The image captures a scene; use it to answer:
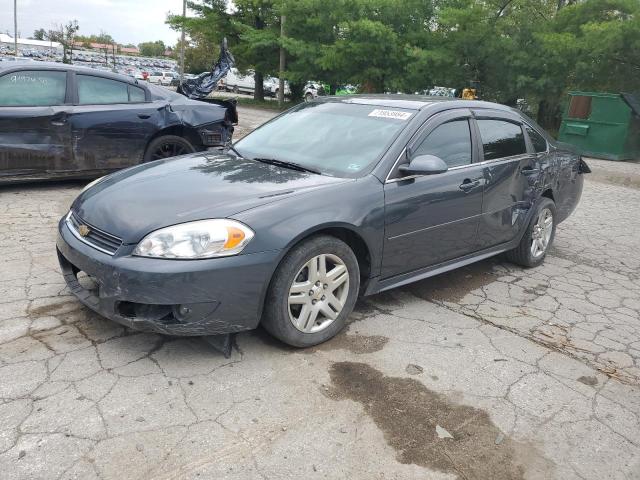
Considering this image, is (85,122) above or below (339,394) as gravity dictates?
above

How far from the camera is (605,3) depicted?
16672 millimetres

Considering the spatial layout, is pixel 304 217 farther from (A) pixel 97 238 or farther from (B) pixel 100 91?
(B) pixel 100 91

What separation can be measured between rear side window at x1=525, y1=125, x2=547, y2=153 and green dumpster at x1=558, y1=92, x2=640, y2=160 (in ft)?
32.2

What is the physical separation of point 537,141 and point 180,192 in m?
3.49

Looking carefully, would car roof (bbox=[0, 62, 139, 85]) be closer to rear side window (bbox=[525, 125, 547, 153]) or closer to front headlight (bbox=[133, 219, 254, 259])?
front headlight (bbox=[133, 219, 254, 259])

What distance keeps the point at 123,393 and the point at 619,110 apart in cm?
1397

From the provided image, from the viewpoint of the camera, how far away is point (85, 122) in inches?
257

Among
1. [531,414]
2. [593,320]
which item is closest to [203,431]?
[531,414]

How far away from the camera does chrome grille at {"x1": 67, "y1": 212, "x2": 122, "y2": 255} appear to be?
305 centimetres

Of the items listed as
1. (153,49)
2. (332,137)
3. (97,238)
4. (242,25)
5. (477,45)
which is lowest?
(97,238)

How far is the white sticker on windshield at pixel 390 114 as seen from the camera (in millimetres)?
4017

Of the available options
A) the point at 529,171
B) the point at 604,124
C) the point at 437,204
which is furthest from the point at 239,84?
the point at 437,204

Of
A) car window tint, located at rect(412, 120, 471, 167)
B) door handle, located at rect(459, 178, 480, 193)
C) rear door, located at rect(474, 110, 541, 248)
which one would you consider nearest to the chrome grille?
car window tint, located at rect(412, 120, 471, 167)

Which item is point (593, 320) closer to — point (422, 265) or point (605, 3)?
point (422, 265)
